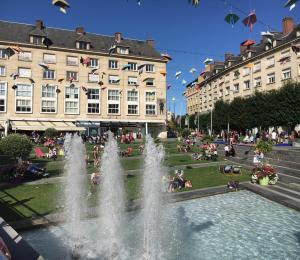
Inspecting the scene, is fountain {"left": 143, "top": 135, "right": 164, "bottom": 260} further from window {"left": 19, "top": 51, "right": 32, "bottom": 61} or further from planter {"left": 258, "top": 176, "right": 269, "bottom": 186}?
window {"left": 19, "top": 51, "right": 32, "bottom": 61}

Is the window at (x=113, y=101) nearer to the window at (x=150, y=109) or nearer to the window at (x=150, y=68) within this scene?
the window at (x=150, y=109)

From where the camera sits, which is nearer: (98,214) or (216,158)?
(98,214)

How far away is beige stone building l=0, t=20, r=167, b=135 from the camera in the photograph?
51406mm

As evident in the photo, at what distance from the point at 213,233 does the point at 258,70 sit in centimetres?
4663

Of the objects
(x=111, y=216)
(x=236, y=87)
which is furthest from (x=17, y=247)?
(x=236, y=87)

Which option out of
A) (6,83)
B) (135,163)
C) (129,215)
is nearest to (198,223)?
(129,215)

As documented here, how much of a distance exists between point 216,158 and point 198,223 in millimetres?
15498

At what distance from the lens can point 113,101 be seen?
Answer: 58.2 metres

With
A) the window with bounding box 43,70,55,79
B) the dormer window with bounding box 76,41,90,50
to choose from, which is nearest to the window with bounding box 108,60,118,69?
the dormer window with bounding box 76,41,90,50

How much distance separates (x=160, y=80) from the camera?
61219mm

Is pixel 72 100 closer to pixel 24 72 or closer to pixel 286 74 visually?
pixel 24 72

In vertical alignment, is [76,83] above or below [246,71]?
below

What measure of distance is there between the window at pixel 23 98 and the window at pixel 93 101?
936cm

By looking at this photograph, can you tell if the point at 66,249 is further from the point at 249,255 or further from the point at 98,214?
the point at 249,255
